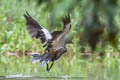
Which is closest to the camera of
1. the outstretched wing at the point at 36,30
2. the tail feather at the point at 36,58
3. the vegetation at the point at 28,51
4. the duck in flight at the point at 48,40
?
Result: the duck in flight at the point at 48,40

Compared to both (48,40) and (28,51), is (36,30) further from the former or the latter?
(28,51)

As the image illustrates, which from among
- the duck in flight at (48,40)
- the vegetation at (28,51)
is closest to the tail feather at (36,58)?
the duck in flight at (48,40)

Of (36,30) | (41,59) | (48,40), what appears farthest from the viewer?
(41,59)

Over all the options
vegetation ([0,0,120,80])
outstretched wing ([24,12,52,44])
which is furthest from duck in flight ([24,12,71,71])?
vegetation ([0,0,120,80])

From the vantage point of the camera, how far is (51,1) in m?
1.12

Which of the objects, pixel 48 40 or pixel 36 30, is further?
pixel 36 30

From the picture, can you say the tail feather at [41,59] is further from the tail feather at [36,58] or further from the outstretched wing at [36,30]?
the outstretched wing at [36,30]

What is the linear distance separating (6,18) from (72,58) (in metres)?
2.30

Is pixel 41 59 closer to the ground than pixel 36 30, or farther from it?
closer to the ground

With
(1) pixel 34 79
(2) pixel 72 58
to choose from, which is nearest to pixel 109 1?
(1) pixel 34 79

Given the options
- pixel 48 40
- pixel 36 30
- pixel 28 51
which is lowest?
pixel 28 51

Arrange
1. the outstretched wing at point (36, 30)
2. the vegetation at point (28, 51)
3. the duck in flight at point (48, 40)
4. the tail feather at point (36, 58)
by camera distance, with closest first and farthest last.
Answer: the duck in flight at point (48, 40) → the outstretched wing at point (36, 30) → the tail feather at point (36, 58) → the vegetation at point (28, 51)

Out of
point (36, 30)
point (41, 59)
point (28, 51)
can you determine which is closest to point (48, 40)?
point (36, 30)

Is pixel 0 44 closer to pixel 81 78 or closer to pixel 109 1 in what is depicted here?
pixel 81 78
